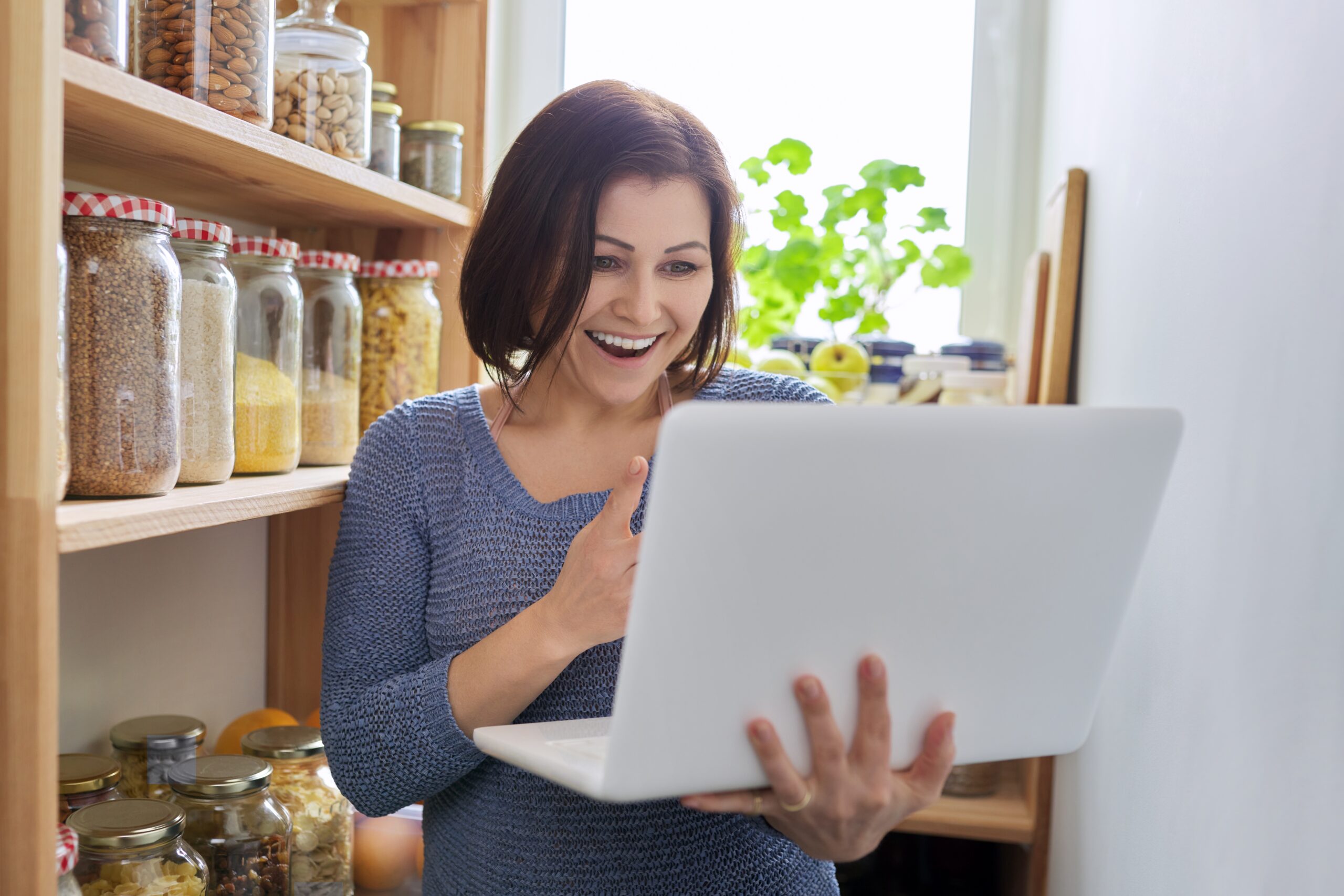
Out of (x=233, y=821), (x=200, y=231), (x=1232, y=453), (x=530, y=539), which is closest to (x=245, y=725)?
(x=233, y=821)

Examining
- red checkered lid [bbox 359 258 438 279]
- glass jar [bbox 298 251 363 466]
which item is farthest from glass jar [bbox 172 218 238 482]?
red checkered lid [bbox 359 258 438 279]

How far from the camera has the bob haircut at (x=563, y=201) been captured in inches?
37.2

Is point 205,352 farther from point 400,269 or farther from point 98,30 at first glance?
point 400,269

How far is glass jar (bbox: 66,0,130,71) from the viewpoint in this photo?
69 cm

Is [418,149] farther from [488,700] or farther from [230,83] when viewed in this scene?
[488,700]

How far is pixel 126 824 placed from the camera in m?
0.82

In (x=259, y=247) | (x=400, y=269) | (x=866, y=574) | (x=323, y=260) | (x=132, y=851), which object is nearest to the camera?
(x=866, y=574)

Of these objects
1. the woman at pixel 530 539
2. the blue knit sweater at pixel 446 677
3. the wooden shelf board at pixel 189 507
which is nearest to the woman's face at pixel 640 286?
the woman at pixel 530 539

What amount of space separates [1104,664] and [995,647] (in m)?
0.09

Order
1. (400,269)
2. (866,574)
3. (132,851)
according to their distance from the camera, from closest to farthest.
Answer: (866,574) → (132,851) → (400,269)

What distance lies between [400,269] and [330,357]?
146 mm

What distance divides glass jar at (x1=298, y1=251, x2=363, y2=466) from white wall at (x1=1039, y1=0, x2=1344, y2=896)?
790 millimetres

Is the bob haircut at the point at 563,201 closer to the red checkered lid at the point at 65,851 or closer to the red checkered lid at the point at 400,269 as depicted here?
the red checkered lid at the point at 400,269

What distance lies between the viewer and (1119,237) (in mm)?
1101
